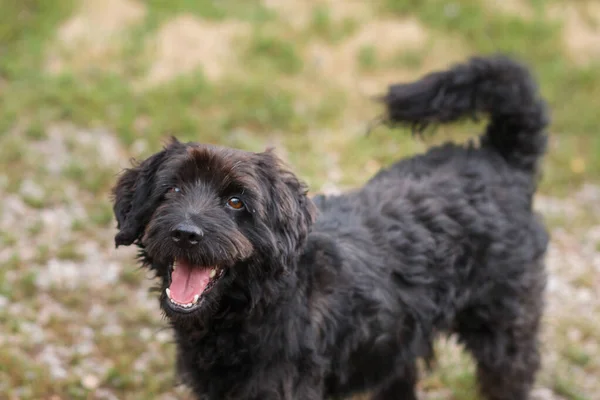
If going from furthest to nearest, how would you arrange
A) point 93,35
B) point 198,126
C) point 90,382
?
point 93,35, point 198,126, point 90,382

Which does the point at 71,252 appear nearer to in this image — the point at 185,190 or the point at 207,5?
the point at 185,190

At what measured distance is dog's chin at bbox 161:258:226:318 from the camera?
3309 mm

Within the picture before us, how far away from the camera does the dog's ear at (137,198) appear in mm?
3500

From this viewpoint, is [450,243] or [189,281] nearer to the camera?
[189,281]

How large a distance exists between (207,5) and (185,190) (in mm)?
6268

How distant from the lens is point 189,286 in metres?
3.35

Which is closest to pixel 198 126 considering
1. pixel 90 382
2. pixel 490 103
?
pixel 90 382

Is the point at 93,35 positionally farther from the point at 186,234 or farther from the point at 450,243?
the point at 186,234

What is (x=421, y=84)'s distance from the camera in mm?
4465

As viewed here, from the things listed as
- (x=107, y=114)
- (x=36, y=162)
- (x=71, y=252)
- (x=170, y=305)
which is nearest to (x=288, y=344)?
(x=170, y=305)

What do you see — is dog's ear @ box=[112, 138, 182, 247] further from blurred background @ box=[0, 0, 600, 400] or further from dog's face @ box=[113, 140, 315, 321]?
blurred background @ box=[0, 0, 600, 400]

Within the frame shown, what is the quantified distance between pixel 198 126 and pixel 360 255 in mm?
4204

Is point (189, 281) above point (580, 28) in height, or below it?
below

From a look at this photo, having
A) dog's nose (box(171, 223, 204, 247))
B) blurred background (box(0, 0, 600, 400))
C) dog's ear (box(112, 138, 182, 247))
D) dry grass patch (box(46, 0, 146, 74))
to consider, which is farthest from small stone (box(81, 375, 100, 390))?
dry grass patch (box(46, 0, 146, 74))
